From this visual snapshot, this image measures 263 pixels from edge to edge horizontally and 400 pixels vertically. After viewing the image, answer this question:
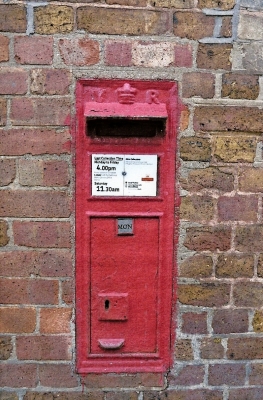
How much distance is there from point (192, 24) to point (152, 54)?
175mm

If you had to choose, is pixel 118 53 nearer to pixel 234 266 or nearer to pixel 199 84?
pixel 199 84

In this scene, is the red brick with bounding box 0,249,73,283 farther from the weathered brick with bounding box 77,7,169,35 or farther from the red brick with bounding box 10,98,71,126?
the weathered brick with bounding box 77,7,169,35

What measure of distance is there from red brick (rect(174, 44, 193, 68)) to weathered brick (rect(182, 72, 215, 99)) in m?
0.04

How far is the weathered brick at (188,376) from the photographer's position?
1.57 m

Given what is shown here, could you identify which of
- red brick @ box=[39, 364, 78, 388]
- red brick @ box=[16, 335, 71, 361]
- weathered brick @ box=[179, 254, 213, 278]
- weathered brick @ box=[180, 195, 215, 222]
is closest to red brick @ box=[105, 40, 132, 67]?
weathered brick @ box=[180, 195, 215, 222]

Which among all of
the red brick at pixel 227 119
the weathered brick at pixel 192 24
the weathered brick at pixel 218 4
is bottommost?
the red brick at pixel 227 119

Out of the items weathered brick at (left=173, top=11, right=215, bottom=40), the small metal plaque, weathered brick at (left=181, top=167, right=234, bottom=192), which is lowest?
the small metal plaque

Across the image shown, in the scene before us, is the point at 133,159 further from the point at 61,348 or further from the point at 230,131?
the point at 61,348

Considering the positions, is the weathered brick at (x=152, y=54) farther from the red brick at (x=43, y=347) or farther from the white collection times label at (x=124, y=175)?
the red brick at (x=43, y=347)

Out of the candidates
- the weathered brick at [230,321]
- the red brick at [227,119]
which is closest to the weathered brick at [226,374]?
the weathered brick at [230,321]

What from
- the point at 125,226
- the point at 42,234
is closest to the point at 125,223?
the point at 125,226

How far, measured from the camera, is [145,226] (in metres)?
1.47

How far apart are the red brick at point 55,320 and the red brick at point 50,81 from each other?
79 centimetres

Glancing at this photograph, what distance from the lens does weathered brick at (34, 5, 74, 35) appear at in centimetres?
139
